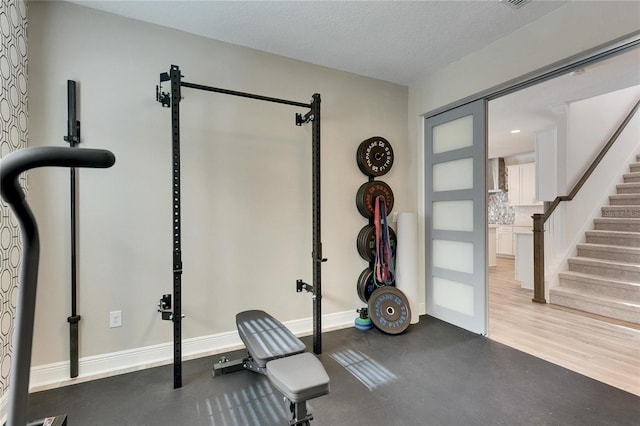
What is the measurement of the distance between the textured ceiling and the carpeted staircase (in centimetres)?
331

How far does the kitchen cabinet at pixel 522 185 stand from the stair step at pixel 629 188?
2.19 meters

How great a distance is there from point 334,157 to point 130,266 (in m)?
2.13

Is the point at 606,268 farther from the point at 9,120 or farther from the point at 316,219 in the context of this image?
the point at 9,120

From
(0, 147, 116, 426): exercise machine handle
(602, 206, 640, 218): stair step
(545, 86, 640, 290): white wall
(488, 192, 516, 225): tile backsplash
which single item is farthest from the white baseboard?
(488, 192, 516, 225): tile backsplash

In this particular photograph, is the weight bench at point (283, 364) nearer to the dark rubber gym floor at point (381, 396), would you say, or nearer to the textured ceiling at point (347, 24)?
the dark rubber gym floor at point (381, 396)

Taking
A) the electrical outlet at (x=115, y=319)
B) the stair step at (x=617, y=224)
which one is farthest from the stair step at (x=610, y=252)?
the electrical outlet at (x=115, y=319)

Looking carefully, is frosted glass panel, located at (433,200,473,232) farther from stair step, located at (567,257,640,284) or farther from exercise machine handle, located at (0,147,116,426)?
exercise machine handle, located at (0,147,116,426)

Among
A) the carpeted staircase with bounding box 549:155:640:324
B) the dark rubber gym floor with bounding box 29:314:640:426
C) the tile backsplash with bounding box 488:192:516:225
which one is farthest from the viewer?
the tile backsplash with bounding box 488:192:516:225

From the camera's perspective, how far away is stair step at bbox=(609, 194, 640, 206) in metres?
4.64

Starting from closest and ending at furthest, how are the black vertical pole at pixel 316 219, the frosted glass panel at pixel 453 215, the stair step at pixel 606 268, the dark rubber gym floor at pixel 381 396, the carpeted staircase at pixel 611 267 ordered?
the dark rubber gym floor at pixel 381 396 < the black vertical pole at pixel 316 219 < the frosted glass panel at pixel 453 215 < the carpeted staircase at pixel 611 267 < the stair step at pixel 606 268

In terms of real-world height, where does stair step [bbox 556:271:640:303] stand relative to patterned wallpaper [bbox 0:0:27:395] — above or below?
below

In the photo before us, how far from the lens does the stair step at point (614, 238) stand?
4.16 metres

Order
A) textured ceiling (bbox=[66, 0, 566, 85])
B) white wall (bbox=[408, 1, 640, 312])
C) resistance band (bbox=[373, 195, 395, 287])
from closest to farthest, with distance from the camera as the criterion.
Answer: white wall (bbox=[408, 1, 640, 312])
textured ceiling (bbox=[66, 0, 566, 85])
resistance band (bbox=[373, 195, 395, 287])

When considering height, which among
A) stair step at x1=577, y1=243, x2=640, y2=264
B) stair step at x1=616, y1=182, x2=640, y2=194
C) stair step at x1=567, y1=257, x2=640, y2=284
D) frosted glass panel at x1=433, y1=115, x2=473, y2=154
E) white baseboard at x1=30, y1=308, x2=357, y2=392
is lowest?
white baseboard at x1=30, y1=308, x2=357, y2=392
